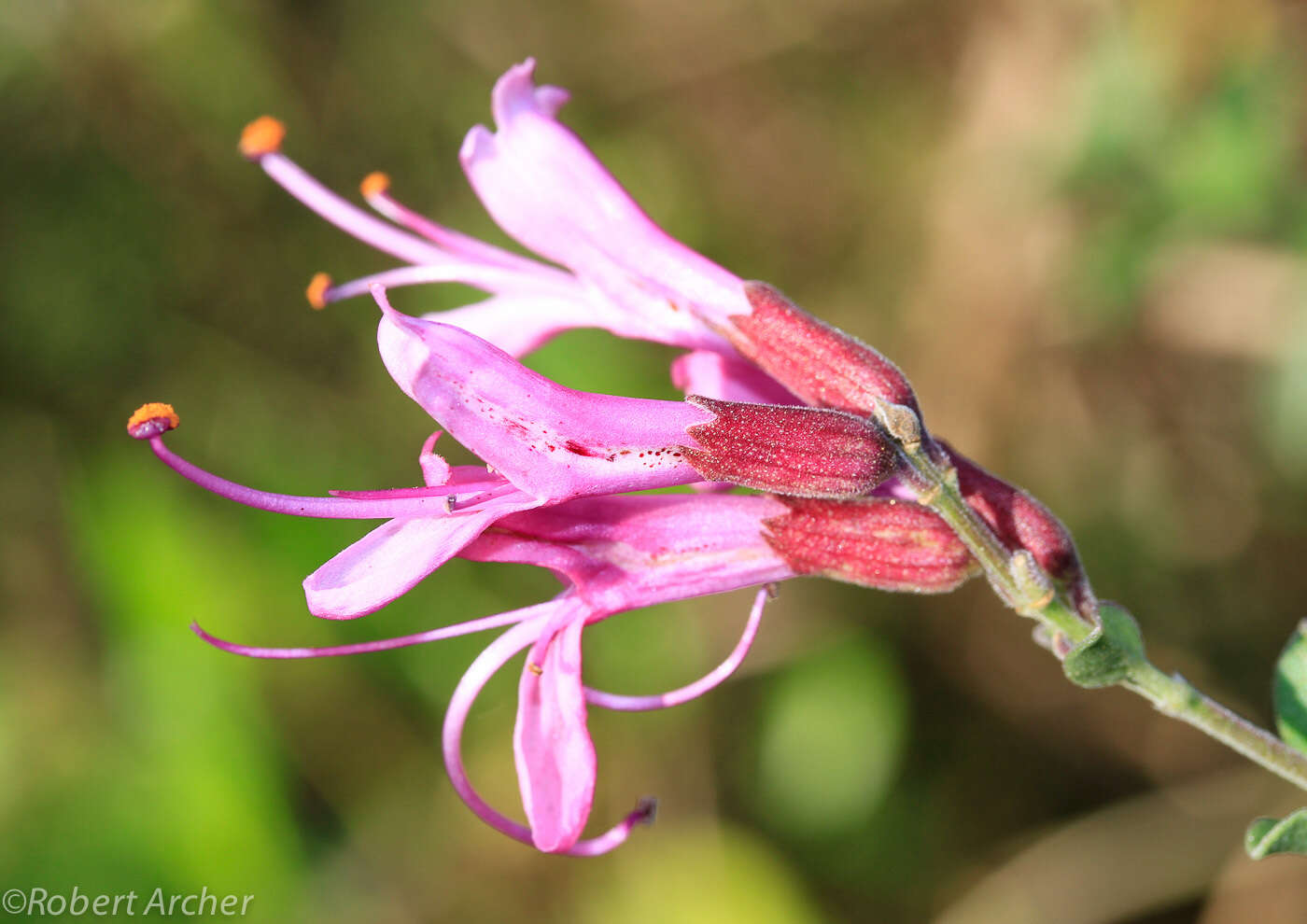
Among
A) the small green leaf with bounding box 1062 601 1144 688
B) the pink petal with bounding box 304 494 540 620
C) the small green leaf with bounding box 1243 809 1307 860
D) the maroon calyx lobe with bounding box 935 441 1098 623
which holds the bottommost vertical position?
the small green leaf with bounding box 1243 809 1307 860

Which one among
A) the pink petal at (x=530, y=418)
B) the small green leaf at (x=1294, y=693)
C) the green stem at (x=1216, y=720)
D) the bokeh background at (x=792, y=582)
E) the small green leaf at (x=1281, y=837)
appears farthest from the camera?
the bokeh background at (x=792, y=582)

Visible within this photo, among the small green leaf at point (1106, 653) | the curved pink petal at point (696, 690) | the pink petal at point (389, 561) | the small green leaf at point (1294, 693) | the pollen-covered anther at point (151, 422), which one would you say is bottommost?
the small green leaf at point (1294, 693)

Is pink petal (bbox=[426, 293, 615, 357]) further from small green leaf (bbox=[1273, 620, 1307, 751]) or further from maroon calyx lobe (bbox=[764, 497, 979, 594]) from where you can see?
small green leaf (bbox=[1273, 620, 1307, 751])

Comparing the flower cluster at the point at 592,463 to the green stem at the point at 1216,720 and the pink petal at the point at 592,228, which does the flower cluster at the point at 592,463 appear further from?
the green stem at the point at 1216,720

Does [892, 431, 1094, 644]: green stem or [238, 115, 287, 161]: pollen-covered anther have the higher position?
[238, 115, 287, 161]: pollen-covered anther

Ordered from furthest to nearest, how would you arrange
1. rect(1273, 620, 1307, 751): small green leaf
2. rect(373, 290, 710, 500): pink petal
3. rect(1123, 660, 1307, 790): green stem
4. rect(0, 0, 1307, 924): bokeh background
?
rect(0, 0, 1307, 924): bokeh background
rect(1273, 620, 1307, 751): small green leaf
rect(1123, 660, 1307, 790): green stem
rect(373, 290, 710, 500): pink petal

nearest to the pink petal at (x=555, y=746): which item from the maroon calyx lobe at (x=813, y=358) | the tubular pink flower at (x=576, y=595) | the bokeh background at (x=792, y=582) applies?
the tubular pink flower at (x=576, y=595)

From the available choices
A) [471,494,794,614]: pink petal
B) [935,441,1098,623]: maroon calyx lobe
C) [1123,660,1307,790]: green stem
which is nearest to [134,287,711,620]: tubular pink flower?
[471,494,794,614]: pink petal
